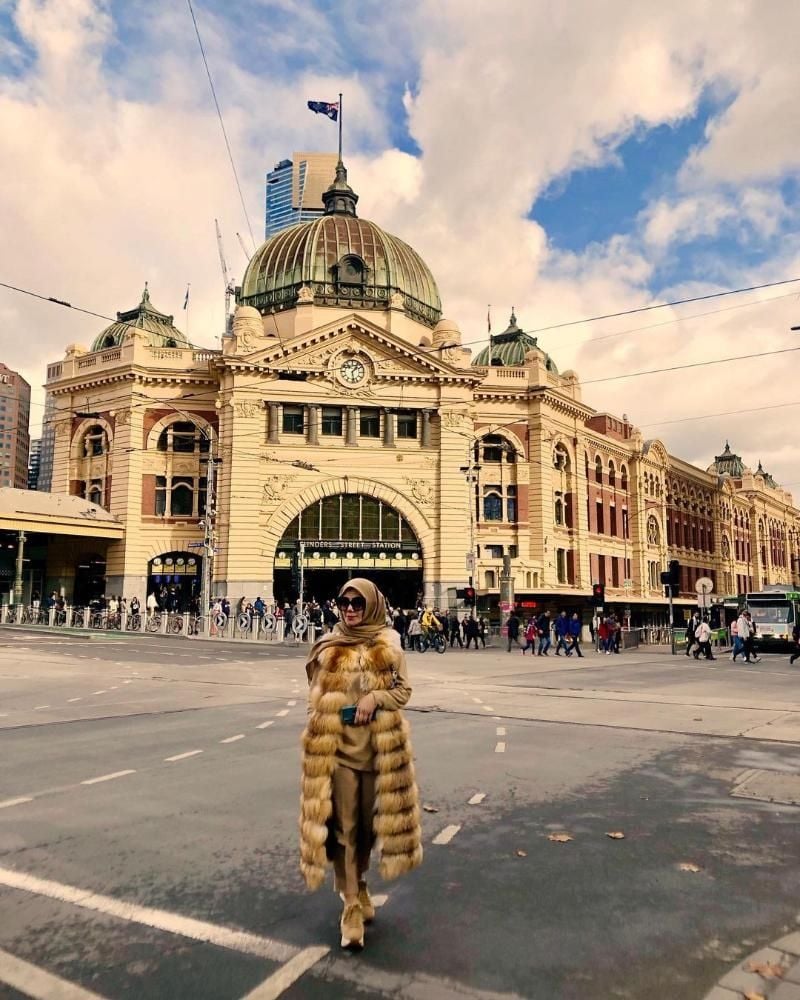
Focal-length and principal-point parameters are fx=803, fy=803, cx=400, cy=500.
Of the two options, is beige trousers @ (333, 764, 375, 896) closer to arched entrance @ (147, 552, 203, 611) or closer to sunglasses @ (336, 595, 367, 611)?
sunglasses @ (336, 595, 367, 611)

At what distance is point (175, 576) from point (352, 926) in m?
46.8

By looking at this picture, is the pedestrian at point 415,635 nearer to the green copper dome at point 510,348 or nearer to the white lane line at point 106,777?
the white lane line at point 106,777

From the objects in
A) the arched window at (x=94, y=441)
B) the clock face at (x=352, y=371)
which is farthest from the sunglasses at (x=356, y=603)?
the arched window at (x=94, y=441)

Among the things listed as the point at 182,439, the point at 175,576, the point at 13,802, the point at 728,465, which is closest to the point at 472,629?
the point at 175,576

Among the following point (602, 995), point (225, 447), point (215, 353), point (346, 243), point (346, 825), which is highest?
point (346, 243)

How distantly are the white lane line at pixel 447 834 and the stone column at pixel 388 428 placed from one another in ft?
137

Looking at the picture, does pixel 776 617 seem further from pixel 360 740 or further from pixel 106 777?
pixel 360 740

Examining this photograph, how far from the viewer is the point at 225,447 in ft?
151

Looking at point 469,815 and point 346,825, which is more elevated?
point 346,825

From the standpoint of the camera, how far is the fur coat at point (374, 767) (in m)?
4.40

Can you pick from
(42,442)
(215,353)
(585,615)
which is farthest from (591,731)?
(42,442)

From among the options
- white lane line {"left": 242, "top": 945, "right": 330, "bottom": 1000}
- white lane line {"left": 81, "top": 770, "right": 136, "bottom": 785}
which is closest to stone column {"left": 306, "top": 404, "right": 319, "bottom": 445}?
white lane line {"left": 81, "top": 770, "right": 136, "bottom": 785}

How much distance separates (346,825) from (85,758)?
19.2 feet

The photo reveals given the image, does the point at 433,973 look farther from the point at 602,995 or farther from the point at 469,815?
the point at 469,815
